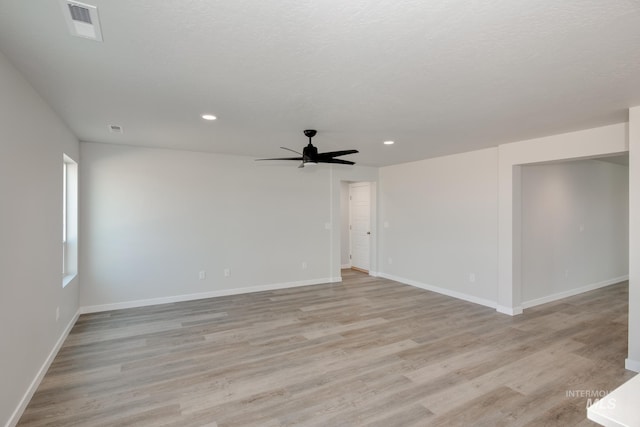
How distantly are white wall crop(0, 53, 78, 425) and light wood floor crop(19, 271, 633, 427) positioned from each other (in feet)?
1.08

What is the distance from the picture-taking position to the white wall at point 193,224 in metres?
4.66

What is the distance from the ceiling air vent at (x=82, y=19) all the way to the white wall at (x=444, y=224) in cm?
502

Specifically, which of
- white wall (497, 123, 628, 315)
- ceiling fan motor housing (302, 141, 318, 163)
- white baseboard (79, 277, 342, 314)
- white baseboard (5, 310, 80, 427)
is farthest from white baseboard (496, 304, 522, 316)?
white baseboard (5, 310, 80, 427)

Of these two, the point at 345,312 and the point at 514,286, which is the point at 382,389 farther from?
the point at 514,286

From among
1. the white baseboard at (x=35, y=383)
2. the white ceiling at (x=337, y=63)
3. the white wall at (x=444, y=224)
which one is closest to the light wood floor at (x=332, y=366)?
the white baseboard at (x=35, y=383)

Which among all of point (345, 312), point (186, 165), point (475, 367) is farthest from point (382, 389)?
point (186, 165)

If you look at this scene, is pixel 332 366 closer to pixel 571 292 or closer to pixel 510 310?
pixel 510 310

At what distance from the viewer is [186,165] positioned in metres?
5.22

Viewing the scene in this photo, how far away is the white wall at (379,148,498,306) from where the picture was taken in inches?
197

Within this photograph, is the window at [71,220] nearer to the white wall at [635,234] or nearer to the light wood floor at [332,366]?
the light wood floor at [332,366]

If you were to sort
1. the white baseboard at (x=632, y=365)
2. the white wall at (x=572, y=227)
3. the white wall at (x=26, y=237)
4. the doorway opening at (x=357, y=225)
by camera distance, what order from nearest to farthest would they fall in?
1. the white wall at (x=26, y=237)
2. the white baseboard at (x=632, y=365)
3. the white wall at (x=572, y=227)
4. the doorway opening at (x=357, y=225)

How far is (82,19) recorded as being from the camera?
1.65 metres

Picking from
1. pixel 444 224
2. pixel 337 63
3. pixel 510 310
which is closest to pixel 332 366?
pixel 337 63

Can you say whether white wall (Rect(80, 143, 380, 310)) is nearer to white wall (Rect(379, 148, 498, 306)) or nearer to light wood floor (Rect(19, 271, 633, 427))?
light wood floor (Rect(19, 271, 633, 427))
